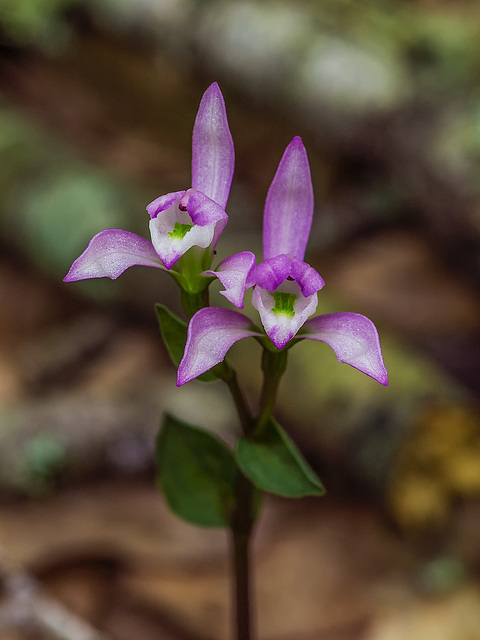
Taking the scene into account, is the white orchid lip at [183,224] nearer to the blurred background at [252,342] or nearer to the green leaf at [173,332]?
the green leaf at [173,332]

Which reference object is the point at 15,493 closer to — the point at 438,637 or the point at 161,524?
the point at 161,524

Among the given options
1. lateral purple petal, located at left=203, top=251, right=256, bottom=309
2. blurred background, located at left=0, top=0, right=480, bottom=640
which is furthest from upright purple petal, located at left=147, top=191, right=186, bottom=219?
blurred background, located at left=0, top=0, right=480, bottom=640

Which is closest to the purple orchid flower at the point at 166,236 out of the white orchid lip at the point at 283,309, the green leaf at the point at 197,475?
the white orchid lip at the point at 283,309

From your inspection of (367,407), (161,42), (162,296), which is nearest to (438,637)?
(367,407)

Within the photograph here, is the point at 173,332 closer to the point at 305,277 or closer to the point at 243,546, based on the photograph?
the point at 305,277

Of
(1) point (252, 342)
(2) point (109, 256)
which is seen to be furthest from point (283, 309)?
(1) point (252, 342)
